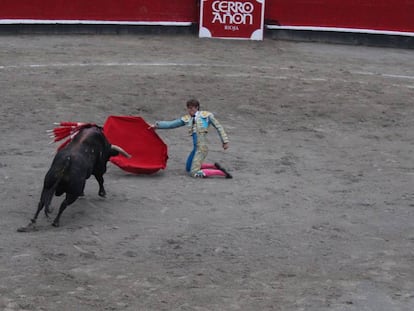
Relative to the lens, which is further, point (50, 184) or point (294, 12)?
point (294, 12)

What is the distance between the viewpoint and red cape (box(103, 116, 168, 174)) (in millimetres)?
9977

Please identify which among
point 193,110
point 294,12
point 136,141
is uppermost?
point 193,110

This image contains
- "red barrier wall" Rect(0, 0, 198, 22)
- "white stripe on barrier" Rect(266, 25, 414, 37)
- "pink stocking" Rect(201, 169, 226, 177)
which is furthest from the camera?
"white stripe on barrier" Rect(266, 25, 414, 37)

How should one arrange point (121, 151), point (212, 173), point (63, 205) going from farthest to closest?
point (212, 173) → point (121, 151) → point (63, 205)

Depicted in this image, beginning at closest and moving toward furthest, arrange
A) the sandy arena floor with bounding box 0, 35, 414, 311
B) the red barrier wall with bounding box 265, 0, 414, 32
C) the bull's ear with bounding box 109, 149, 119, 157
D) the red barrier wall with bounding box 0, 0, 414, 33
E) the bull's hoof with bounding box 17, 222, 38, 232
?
the sandy arena floor with bounding box 0, 35, 414, 311 → the bull's hoof with bounding box 17, 222, 38, 232 → the bull's ear with bounding box 109, 149, 119, 157 → the red barrier wall with bounding box 0, 0, 414, 33 → the red barrier wall with bounding box 265, 0, 414, 32

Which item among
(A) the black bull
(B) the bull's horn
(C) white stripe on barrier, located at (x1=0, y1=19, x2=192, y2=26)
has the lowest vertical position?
(C) white stripe on barrier, located at (x1=0, y1=19, x2=192, y2=26)

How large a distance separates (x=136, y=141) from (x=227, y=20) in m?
A: 9.12

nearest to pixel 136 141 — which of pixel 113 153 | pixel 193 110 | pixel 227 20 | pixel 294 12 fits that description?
pixel 193 110

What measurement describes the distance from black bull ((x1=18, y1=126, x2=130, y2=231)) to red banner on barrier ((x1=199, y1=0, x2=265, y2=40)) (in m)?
10.4

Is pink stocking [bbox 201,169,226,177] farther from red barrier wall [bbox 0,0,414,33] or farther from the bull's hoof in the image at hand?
red barrier wall [bbox 0,0,414,33]

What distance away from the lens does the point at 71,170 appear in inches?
315

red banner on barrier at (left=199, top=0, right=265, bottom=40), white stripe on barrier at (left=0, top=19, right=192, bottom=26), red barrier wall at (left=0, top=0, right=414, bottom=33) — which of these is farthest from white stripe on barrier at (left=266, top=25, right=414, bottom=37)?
white stripe on barrier at (left=0, top=19, right=192, bottom=26)

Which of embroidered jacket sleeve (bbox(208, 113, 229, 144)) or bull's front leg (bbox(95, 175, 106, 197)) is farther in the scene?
embroidered jacket sleeve (bbox(208, 113, 229, 144))

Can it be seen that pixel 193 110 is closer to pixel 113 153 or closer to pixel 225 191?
pixel 225 191
